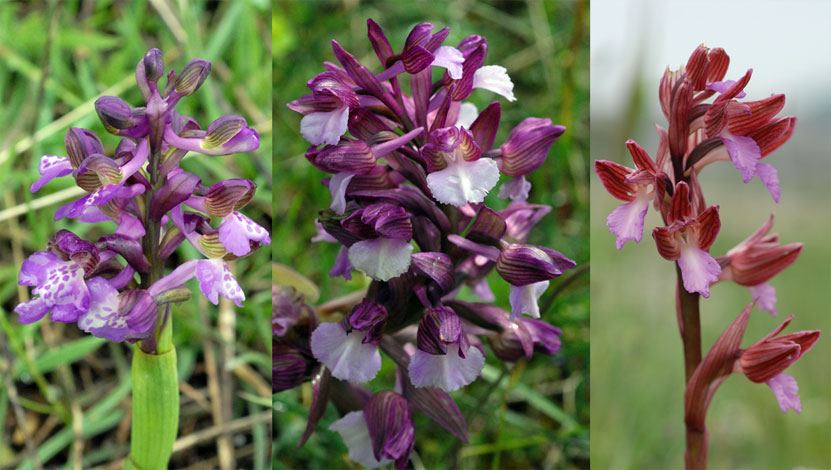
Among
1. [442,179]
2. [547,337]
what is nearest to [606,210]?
[547,337]

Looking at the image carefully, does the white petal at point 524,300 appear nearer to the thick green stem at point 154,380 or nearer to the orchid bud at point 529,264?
the orchid bud at point 529,264

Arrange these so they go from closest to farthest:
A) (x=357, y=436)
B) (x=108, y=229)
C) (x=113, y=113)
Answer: (x=113, y=113), (x=357, y=436), (x=108, y=229)

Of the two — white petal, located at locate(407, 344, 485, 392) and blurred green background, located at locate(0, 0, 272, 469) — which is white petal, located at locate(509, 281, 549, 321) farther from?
blurred green background, located at locate(0, 0, 272, 469)

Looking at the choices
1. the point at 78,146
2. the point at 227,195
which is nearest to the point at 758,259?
the point at 227,195

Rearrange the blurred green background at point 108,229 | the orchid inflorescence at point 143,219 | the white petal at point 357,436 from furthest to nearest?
the blurred green background at point 108,229, the white petal at point 357,436, the orchid inflorescence at point 143,219

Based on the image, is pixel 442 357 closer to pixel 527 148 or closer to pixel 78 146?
pixel 527 148

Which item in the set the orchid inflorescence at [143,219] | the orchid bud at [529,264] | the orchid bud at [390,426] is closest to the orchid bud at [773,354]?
the orchid bud at [529,264]

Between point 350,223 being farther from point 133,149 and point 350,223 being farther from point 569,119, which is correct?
point 569,119
